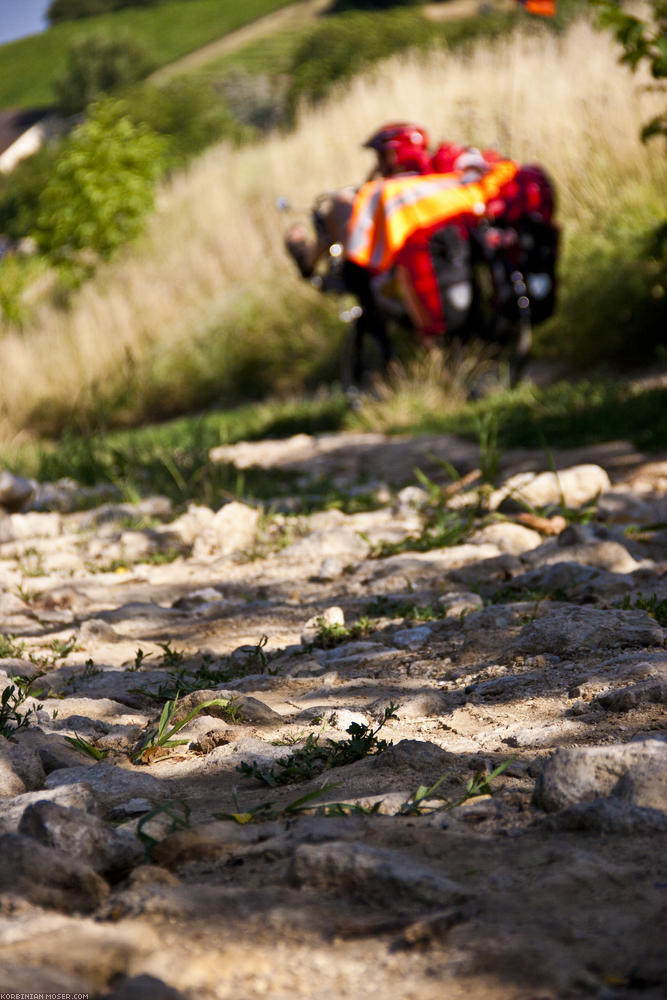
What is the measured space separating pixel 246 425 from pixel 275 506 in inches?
132

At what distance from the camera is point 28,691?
223 cm

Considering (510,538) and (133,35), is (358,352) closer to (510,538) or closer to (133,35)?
(510,538)

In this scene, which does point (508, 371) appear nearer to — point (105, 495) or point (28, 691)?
point (105, 495)

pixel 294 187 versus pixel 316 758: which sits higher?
pixel 316 758

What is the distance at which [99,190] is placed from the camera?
44.2 ft

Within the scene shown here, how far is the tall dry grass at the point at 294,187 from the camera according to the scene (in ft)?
30.8

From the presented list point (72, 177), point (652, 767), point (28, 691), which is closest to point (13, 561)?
point (28, 691)

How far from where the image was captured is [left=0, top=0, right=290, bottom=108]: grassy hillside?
47.6m

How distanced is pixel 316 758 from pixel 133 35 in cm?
5122

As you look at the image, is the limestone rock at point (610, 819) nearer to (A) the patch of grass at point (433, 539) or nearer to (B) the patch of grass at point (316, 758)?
(B) the patch of grass at point (316, 758)

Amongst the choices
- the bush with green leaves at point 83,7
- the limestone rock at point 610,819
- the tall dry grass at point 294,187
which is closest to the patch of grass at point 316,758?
the limestone rock at point 610,819

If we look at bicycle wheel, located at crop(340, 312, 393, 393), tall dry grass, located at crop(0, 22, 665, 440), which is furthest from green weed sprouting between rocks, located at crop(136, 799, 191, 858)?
tall dry grass, located at crop(0, 22, 665, 440)

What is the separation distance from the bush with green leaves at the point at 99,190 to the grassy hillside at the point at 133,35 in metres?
34.0

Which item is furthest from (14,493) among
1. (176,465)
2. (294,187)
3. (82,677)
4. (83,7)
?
(83,7)
